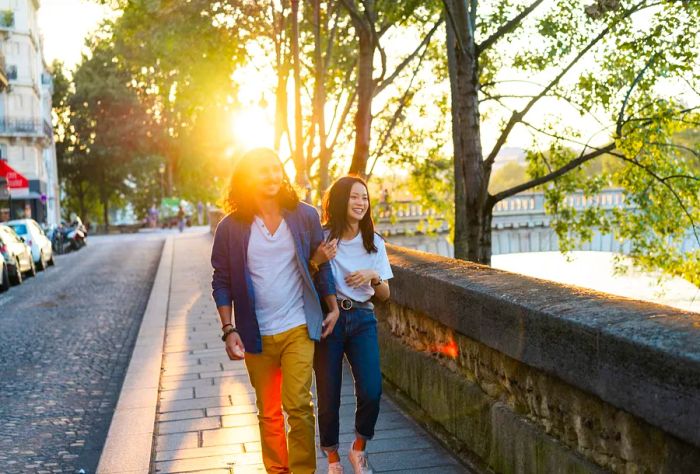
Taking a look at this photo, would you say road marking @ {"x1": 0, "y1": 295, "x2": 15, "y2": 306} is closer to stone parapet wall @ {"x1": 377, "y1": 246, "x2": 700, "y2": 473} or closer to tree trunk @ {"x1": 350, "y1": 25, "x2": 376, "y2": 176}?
tree trunk @ {"x1": 350, "y1": 25, "x2": 376, "y2": 176}

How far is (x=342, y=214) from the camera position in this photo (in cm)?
510

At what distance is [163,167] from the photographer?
74.0 m

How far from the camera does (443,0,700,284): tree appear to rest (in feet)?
46.0

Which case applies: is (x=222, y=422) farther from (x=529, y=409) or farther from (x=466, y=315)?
(x=529, y=409)

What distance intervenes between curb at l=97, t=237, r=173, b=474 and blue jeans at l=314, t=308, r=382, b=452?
3.73ft

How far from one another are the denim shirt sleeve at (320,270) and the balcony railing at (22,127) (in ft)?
206

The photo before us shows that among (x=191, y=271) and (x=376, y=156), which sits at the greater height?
(x=376, y=156)

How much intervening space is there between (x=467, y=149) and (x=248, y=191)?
31.2 feet

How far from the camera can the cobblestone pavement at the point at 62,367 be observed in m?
6.67

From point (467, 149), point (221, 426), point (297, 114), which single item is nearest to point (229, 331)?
point (221, 426)

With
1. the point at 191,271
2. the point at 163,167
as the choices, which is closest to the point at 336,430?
the point at 191,271

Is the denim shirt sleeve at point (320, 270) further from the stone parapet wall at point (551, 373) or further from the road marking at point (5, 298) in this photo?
the road marking at point (5, 298)

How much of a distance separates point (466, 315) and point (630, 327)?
1.79 metres

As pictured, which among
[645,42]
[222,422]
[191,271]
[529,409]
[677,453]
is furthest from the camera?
[191,271]
